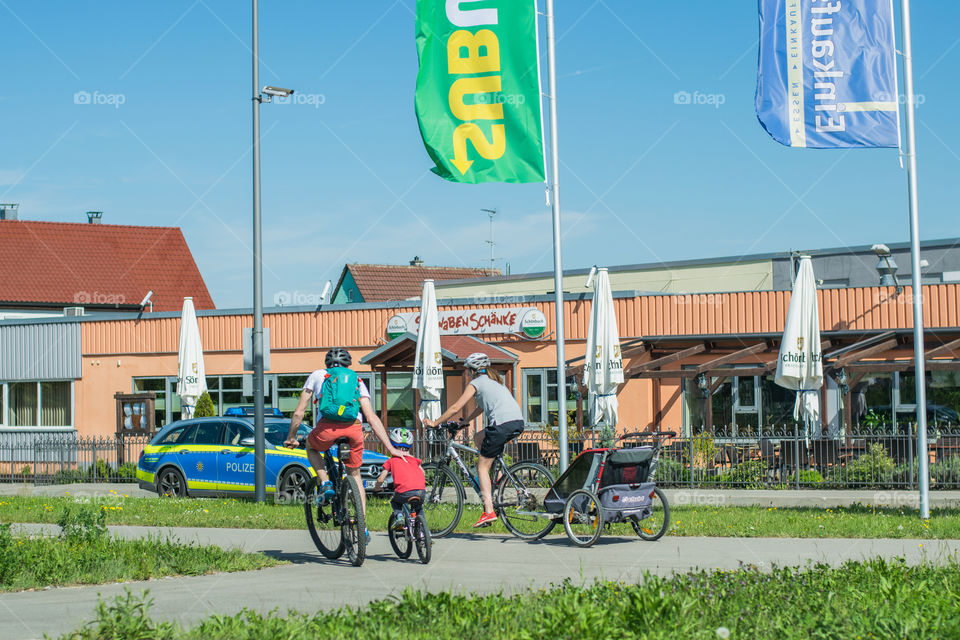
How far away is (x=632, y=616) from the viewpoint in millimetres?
5801

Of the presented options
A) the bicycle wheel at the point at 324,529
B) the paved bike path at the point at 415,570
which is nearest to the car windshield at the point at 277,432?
the paved bike path at the point at 415,570

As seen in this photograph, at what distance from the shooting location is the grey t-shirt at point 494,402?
415 inches

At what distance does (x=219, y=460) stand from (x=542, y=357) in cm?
984

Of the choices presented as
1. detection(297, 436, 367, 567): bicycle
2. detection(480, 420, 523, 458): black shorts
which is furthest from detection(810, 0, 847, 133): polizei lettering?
detection(297, 436, 367, 567): bicycle

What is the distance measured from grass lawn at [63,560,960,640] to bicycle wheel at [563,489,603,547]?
3.22 metres

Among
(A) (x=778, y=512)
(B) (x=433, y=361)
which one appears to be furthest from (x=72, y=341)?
(A) (x=778, y=512)

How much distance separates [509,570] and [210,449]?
34.2 ft

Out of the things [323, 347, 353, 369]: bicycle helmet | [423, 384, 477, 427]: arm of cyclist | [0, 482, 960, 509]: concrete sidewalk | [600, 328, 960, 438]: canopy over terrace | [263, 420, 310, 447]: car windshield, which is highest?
[600, 328, 960, 438]: canopy over terrace

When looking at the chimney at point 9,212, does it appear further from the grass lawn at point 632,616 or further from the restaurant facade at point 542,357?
the grass lawn at point 632,616

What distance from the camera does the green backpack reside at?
8.98 metres

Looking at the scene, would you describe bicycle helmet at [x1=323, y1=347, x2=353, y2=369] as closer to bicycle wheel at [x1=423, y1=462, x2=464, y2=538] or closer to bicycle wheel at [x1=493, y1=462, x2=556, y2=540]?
bicycle wheel at [x1=423, y1=462, x2=464, y2=538]

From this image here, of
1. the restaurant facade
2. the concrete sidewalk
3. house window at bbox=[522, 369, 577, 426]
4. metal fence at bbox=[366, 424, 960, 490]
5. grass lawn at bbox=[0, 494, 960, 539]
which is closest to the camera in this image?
grass lawn at bbox=[0, 494, 960, 539]

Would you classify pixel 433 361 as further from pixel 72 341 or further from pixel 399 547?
pixel 72 341

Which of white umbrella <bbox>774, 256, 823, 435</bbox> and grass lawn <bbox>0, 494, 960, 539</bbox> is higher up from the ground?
white umbrella <bbox>774, 256, 823, 435</bbox>
